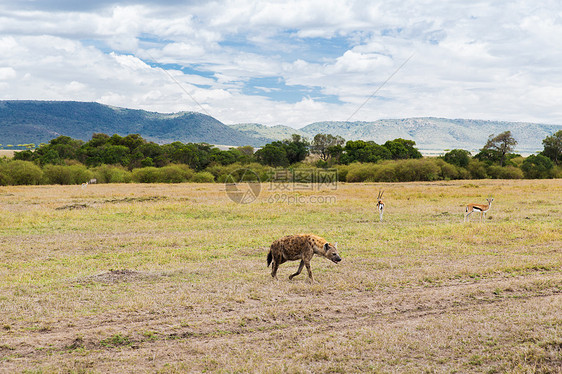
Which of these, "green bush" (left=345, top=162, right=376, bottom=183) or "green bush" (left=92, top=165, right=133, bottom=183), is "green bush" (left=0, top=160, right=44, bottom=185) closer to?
"green bush" (left=92, top=165, right=133, bottom=183)

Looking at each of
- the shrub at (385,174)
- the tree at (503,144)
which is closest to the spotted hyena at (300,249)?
the shrub at (385,174)

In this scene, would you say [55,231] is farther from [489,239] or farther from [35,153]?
[35,153]

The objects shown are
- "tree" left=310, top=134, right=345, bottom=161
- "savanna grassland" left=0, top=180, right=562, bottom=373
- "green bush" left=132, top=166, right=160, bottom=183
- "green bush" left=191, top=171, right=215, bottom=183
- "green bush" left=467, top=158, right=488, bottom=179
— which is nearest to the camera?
"savanna grassland" left=0, top=180, right=562, bottom=373

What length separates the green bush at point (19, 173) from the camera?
54.3 meters

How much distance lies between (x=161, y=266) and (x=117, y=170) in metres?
57.9

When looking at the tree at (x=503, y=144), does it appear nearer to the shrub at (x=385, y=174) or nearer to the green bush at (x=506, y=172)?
the green bush at (x=506, y=172)

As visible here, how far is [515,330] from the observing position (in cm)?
776

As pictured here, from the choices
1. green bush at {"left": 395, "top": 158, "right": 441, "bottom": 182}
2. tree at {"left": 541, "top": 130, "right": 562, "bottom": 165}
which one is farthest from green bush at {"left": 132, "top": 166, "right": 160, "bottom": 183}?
tree at {"left": 541, "top": 130, "right": 562, "bottom": 165}

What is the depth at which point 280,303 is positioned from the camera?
9.57m

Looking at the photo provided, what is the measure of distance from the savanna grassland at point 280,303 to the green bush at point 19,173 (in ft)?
135

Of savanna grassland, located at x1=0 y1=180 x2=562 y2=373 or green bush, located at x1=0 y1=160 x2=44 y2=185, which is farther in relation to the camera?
green bush, located at x1=0 y1=160 x2=44 y2=185

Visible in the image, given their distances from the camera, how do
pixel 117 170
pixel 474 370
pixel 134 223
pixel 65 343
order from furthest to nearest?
pixel 117 170 → pixel 134 223 → pixel 65 343 → pixel 474 370

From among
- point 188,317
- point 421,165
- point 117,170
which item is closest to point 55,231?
point 188,317

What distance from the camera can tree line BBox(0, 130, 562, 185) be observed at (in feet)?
222
